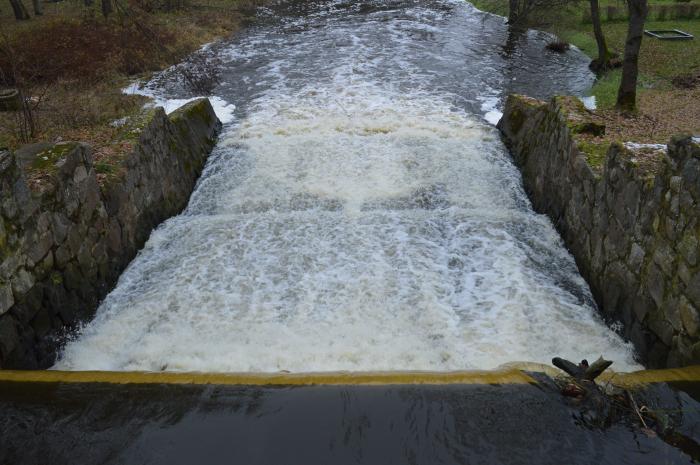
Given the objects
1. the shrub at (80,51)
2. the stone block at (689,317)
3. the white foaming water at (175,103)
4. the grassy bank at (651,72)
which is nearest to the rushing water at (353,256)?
the white foaming water at (175,103)

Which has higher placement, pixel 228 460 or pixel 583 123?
pixel 583 123

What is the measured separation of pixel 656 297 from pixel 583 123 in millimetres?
4054

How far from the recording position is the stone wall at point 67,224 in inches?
232

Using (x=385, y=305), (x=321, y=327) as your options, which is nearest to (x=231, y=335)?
(x=321, y=327)

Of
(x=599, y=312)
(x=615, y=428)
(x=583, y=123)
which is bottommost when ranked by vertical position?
(x=599, y=312)

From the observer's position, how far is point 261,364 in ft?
19.5

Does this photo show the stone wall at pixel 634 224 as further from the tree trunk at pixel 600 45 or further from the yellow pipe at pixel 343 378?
the tree trunk at pixel 600 45

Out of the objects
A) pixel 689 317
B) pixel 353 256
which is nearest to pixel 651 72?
pixel 353 256

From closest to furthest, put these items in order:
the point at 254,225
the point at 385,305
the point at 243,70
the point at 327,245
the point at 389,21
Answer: the point at 385,305 < the point at 327,245 < the point at 254,225 < the point at 243,70 < the point at 389,21

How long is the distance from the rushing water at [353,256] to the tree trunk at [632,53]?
3012 millimetres

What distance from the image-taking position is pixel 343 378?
5.03m

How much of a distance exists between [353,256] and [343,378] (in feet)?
10.1

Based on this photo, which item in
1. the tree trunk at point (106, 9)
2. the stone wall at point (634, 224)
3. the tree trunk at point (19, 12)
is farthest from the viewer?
the tree trunk at point (19, 12)

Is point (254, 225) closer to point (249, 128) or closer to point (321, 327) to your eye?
point (321, 327)
